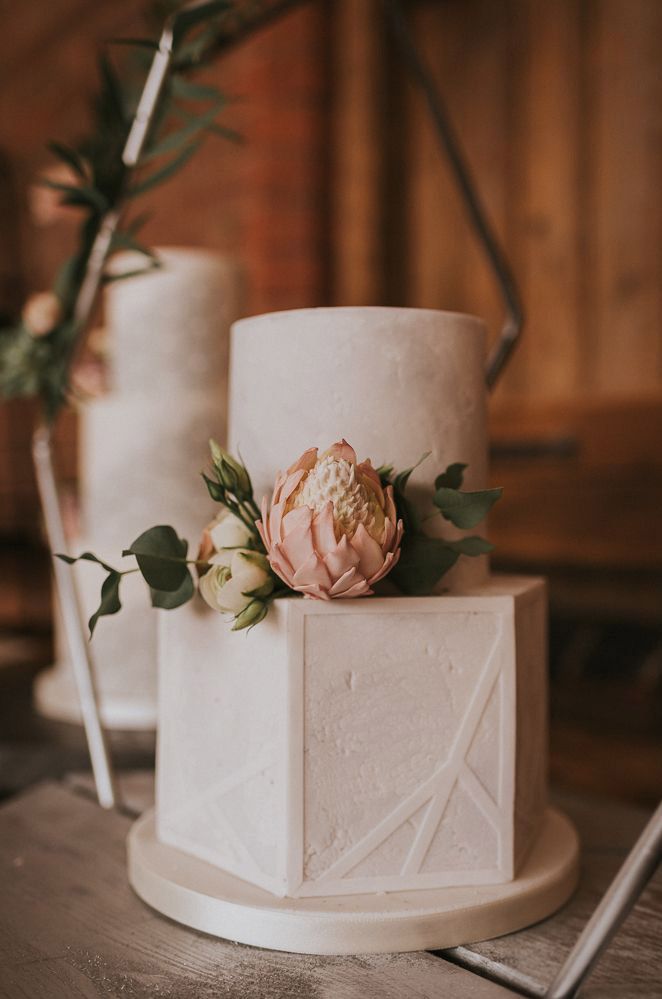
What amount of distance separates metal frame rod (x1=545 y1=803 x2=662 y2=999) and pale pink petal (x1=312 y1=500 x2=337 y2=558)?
9.1 inches

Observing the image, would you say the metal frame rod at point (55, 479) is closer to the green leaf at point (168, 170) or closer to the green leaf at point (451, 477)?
the green leaf at point (168, 170)

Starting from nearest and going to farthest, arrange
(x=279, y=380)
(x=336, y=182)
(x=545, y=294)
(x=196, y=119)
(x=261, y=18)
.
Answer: (x=279, y=380), (x=196, y=119), (x=261, y=18), (x=545, y=294), (x=336, y=182)

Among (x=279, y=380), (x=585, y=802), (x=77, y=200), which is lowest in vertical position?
(x=585, y=802)

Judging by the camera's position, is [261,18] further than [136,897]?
Yes

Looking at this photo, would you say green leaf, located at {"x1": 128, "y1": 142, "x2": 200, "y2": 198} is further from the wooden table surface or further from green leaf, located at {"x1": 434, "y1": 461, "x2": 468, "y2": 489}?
the wooden table surface

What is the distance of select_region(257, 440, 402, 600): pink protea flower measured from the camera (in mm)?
552

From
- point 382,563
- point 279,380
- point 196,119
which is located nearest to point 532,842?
point 382,563

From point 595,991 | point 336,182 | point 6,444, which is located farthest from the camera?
point 6,444

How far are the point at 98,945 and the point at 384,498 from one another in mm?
352

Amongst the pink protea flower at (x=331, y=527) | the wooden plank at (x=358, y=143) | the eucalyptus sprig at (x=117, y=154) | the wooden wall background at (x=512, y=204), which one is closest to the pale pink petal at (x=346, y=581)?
the pink protea flower at (x=331, y=527)

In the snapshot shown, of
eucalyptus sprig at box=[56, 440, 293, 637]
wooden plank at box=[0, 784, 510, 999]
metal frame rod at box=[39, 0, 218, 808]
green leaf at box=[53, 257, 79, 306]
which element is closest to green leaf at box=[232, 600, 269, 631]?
eucalyptus sprig at box=[56, 440, 293, 637]

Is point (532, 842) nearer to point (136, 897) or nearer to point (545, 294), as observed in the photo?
point (136, 897)

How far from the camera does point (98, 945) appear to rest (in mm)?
606

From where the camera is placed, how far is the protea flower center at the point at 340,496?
56 cm
